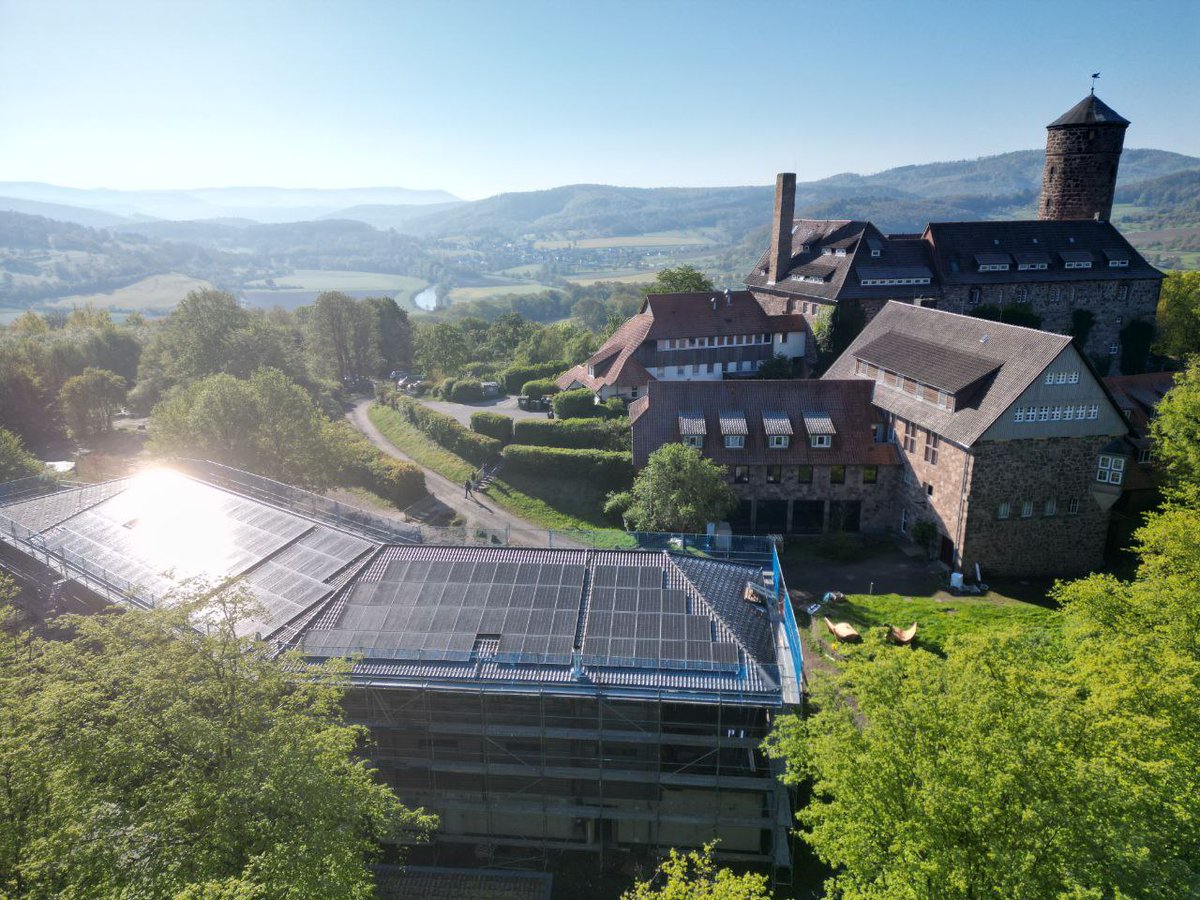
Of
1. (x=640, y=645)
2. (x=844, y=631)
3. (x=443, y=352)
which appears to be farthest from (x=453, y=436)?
(x=640, y=645)

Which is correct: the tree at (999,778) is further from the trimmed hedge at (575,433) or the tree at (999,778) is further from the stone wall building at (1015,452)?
the trimmed hedge at (575,433)

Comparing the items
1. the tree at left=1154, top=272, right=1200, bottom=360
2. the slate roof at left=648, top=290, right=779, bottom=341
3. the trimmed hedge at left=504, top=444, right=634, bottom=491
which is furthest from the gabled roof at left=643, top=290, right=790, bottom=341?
the tree at left=1154, top=272, right=1200, bottom=360

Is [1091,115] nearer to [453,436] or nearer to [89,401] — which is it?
[453,436]

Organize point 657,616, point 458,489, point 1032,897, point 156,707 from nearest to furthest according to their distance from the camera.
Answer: point 1032,897 < point 156,707 < point 657,616 < point 458,489

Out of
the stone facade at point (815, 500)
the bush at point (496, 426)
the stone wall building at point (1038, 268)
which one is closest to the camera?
the stone facade at point (815, 500)

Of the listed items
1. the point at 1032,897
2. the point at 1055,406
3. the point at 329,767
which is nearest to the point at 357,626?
the point at 329,767

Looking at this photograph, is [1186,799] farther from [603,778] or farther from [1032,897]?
[603,778]

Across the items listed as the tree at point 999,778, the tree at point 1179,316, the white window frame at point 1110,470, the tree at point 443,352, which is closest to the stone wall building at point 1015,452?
the white window frame at point 1110,470
